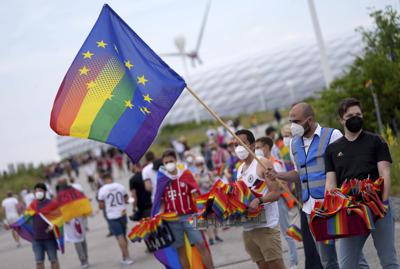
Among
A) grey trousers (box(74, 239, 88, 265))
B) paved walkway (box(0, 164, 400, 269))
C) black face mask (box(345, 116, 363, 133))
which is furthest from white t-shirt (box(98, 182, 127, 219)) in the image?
black face mask (box(345, 116, 363, 133))

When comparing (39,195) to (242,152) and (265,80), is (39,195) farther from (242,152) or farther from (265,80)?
(265,80)

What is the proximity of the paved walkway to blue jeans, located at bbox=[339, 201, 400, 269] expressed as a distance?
8.66ft

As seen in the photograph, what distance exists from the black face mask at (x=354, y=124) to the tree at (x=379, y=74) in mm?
10900

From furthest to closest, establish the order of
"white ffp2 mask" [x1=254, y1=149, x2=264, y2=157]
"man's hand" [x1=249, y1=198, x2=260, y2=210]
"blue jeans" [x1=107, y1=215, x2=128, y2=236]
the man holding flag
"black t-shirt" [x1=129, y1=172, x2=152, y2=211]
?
1. "blue jeans" [x1=107, y1=215, x2=128, y2=236]
2. "black t-shirt" [x1=129, y1=172, x2=152, y2=211]
3. the man holding flag
4. "white ffp2 mask" [x1=254, y1=149, x2=264, y2=157]
5. "man's hand" [x1=249, y1=198, x2=260, y2=210]

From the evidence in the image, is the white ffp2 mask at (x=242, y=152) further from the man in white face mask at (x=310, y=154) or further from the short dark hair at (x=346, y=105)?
the short dark hair at (x=346, y=105)

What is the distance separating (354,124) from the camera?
5547mm

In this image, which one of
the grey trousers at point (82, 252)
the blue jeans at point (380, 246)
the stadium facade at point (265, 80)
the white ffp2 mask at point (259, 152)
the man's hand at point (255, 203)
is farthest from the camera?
the stadium facade at point (265, 80)

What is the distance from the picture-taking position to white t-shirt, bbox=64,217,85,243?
44.9 feet

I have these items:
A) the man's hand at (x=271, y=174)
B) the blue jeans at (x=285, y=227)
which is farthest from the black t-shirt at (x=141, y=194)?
the man's hand at (x=271, y=174)

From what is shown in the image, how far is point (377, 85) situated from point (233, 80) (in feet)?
242

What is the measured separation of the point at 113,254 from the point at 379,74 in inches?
319

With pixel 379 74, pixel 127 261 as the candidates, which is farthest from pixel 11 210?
pixel 379 74

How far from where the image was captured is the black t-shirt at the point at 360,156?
5500 millimetres

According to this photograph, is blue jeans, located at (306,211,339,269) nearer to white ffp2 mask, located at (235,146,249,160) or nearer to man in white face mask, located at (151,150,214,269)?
white ffp2 mask, located at (235,146,249,160)
